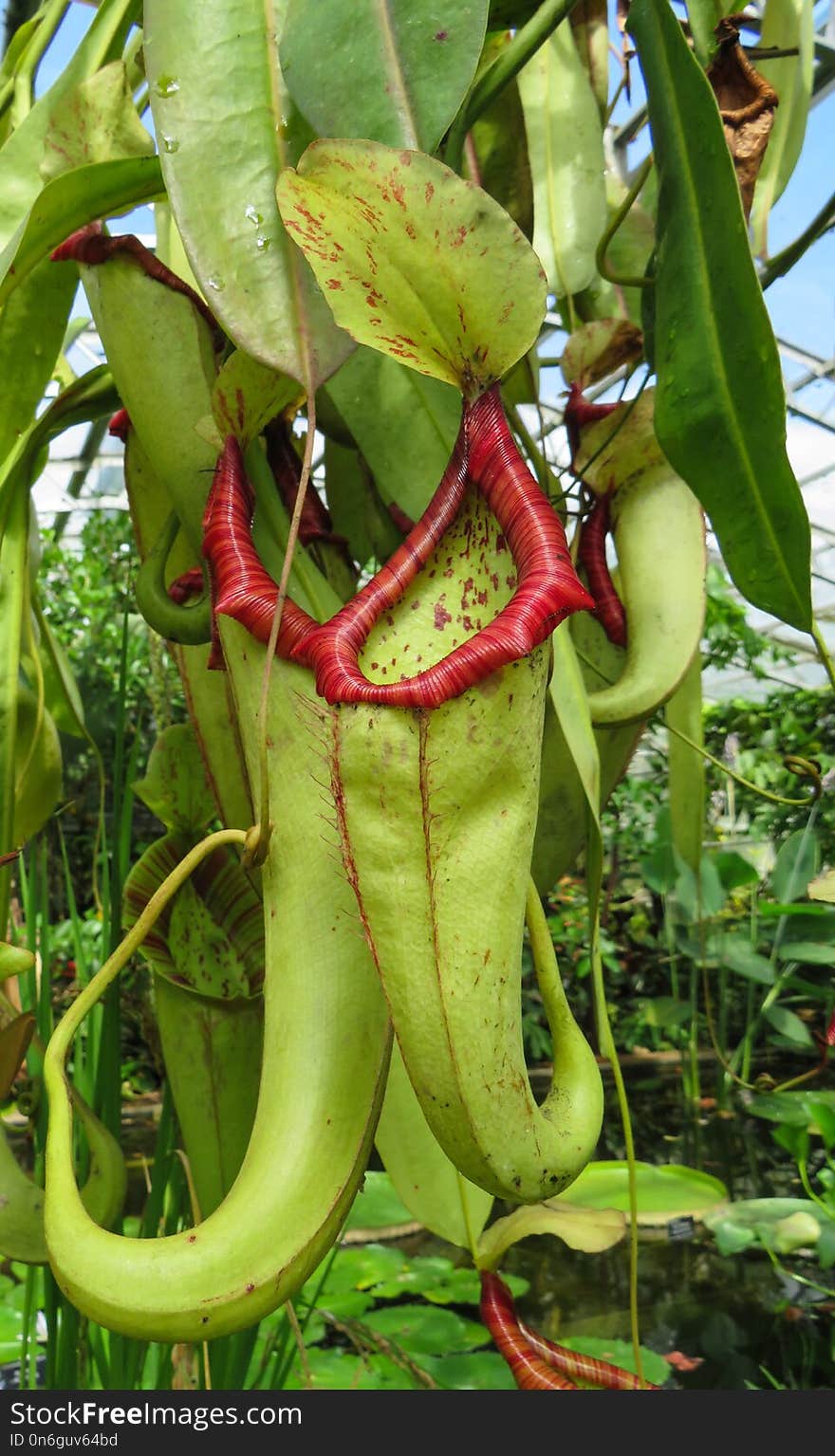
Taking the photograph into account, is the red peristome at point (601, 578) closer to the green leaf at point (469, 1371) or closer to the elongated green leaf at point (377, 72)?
the elongated green leaf at point (377, 72)

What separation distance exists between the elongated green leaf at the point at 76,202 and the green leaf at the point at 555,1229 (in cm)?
56

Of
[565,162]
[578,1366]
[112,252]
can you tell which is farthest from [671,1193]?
[112,252]

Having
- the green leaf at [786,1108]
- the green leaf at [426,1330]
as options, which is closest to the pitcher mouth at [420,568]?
the green leaf at [426,1330]

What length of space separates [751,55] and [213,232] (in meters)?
0.41

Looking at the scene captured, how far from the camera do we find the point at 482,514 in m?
0.45

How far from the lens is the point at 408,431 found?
20.2 inches

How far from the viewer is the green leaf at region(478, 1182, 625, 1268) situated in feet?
1.89

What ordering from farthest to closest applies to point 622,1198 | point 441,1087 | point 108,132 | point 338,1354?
point 338,1354 → point 622,1198 → point 108,132 → point 441,1087

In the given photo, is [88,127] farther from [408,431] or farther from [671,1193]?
[671,1193]

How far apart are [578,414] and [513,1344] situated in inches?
23.0

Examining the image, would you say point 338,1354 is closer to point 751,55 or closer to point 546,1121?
point 546,1121

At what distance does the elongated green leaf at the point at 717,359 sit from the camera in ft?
1.47

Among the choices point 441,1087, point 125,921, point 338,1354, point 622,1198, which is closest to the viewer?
point 441,1087

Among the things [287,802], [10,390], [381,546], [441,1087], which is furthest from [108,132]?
[441,1087]
